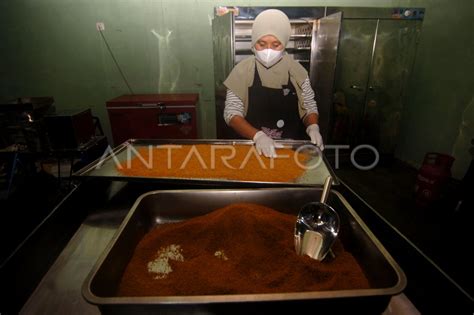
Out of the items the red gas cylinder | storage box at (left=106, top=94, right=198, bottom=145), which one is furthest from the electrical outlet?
Result: the red gas cylinder

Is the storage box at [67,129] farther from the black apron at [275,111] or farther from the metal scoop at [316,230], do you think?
the metal scoop at [316,230]

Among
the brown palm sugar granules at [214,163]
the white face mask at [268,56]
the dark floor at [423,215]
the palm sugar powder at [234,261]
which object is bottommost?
the dark floor at [423,215]

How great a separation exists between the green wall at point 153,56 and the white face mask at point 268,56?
1.75m

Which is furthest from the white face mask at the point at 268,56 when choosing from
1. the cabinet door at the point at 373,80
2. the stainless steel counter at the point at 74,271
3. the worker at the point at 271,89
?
the cabinet door at the point at 373,80

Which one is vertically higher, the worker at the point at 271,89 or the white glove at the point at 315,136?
the worker at the point at 271,89

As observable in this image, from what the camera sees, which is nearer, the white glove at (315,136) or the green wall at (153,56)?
the white glove at (315,136)

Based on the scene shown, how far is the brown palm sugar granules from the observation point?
1.35 metres

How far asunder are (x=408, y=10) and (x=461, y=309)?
3.68 meters

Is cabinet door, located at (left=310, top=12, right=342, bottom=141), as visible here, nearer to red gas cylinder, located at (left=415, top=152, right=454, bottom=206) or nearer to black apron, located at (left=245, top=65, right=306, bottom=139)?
black apron, located at (left=245, top=65, right=306, bottom=139)

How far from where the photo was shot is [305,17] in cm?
308

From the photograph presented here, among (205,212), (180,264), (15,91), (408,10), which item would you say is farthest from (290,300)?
(15,91)

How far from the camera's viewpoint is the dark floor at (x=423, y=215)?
2062 millimetres

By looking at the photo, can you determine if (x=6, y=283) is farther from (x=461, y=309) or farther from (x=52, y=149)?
(x=52, y=149)

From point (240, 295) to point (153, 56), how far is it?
3651 mm
